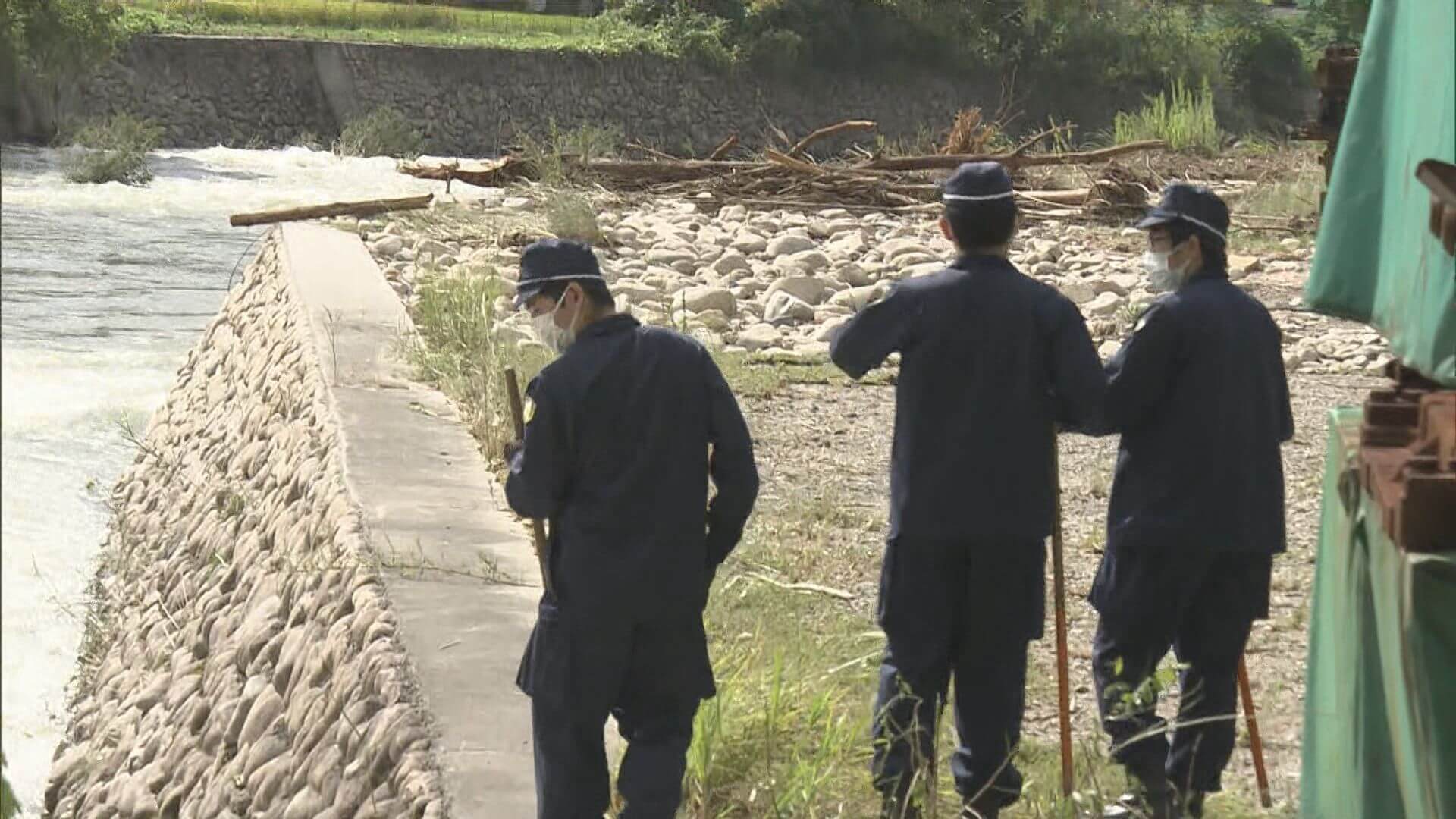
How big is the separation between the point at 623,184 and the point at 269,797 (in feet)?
47.3

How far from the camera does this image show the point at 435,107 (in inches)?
1599

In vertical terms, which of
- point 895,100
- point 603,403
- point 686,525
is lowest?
point 895,100

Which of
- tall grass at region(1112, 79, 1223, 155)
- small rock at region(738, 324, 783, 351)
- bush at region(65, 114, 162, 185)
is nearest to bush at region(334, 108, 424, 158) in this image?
bush at region(65, 114, 162, 185)

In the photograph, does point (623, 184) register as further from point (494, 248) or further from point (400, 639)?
point (400, 639)

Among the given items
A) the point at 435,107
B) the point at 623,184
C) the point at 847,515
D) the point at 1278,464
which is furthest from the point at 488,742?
the point at 435,107

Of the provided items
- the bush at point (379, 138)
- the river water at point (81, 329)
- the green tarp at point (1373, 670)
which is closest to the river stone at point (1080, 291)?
the river water at point (81, 329)

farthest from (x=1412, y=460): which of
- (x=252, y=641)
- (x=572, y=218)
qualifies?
(x=572, y=218)

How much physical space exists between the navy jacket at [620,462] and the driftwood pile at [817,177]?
14.8 meters

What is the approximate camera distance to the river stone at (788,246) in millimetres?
16484

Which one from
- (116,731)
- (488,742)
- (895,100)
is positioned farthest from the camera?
(895,100)

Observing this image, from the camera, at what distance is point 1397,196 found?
336 cm

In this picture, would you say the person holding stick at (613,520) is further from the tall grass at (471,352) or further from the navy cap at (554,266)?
the tall grass at (471,352)

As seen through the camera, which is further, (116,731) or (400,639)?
(116,731)

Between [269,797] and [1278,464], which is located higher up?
[1278,464]
